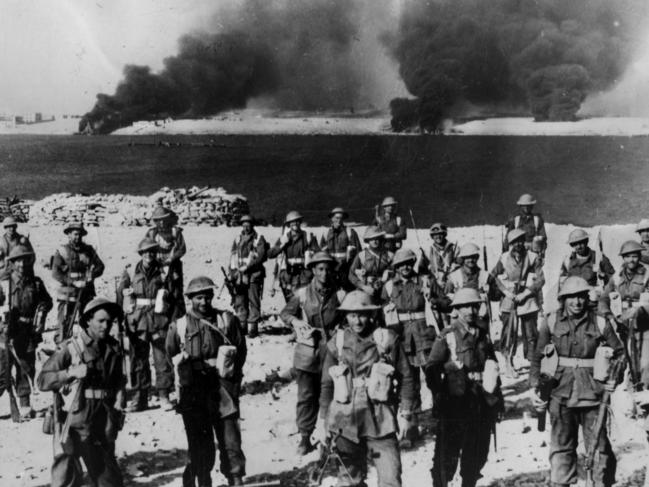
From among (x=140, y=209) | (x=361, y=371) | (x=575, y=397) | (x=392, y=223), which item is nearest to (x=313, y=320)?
(x=361, y=371)

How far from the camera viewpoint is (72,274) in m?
10.1

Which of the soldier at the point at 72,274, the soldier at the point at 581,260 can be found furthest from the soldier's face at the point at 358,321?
the soldier at the point at 72,274

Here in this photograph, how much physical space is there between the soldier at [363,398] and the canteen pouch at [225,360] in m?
0.88

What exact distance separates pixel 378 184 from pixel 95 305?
86186mm

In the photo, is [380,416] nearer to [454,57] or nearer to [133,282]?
[133,282]

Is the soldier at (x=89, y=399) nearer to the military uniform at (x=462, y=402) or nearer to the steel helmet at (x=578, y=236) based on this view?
the military uniform at (x=462, y=402)

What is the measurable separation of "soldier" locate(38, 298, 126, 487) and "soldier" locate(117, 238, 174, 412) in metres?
3.08

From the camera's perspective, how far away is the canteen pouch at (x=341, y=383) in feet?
18.3

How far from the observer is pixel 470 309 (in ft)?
20.6

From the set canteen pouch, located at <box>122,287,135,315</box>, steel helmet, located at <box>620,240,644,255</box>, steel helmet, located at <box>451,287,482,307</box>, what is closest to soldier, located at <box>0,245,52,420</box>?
canteen pouch, located at <box>122,287,135,315</box>

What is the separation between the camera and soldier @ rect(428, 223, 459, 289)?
10523 millimetres

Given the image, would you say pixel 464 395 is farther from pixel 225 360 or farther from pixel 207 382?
pixel 207 382

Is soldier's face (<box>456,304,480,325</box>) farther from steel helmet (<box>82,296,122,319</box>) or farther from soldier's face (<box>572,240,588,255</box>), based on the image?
soldier's face (<box>572,240,588,255</box>)

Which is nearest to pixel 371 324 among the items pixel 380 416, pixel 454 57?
pixel 380 416
